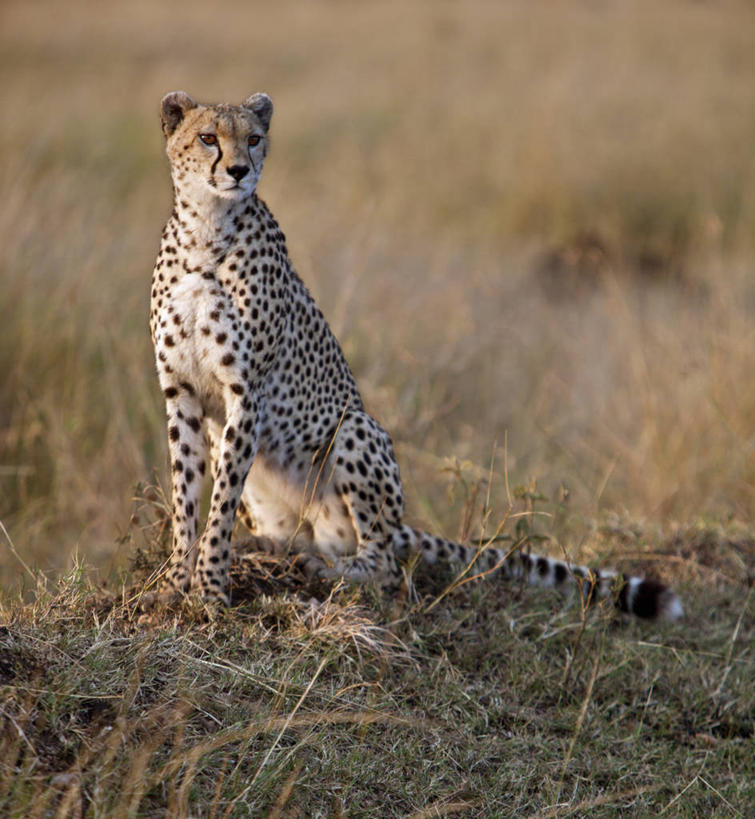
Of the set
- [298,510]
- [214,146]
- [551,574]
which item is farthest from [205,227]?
[551,574]

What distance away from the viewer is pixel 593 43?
1258cm

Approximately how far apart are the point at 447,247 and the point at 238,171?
5197mm

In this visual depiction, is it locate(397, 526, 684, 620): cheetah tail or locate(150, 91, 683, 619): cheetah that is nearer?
locate(150, 91, 683, 619): cheetah

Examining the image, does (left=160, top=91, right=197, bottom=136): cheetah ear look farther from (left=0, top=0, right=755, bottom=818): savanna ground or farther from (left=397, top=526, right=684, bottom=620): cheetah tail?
(left=397, top=526, right=684, bottom=620): cheetah tail

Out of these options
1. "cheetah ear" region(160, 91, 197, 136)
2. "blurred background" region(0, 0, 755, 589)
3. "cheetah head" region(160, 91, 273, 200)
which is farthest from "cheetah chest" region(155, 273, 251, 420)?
"blurred background" region(0, 0, 755, 589)

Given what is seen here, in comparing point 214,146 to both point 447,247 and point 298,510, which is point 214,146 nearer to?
point 298,510

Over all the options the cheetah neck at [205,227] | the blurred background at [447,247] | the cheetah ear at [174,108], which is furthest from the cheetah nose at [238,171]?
the blurred background at [447,247]

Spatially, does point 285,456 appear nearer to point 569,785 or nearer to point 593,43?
point 569,785

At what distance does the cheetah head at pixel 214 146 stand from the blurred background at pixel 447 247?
0.89m

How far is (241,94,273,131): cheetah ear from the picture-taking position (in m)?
2.68

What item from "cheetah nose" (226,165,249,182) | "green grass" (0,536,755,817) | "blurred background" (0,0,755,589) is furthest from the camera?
"blurred background" (0,0,755,589)

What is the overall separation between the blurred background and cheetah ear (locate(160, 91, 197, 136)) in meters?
0.97

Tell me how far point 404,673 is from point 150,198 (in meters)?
4.94

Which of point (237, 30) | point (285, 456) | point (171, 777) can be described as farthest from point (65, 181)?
point (237, 30)
